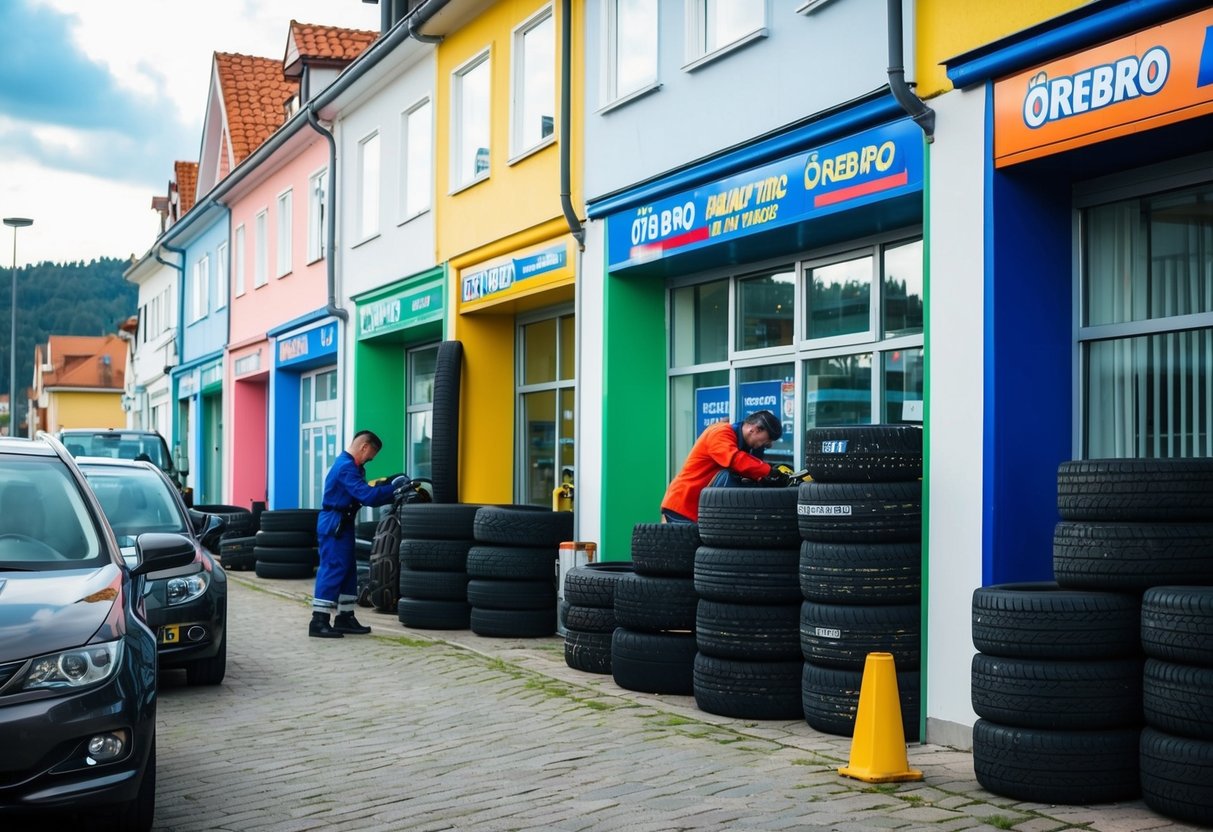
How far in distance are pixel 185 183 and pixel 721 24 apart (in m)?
31.4

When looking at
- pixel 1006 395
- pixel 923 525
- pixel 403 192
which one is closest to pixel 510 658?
pixel 923 525

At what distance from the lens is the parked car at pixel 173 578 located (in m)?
9.70

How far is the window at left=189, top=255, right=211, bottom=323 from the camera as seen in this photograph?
105ft

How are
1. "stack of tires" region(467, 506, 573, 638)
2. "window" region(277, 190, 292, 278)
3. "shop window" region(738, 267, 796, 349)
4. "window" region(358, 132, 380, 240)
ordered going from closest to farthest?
"shop window" region(738, 267, 796, 349), "stack of tires" region(467, 506, 573, 638), "window" region(358, 132, 380, 240), "window" region(277, 190, 292, 278)

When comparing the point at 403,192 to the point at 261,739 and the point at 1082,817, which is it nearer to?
the point at 261,739

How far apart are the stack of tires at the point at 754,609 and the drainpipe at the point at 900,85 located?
2286 millimetres

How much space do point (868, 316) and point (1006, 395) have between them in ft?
8.94

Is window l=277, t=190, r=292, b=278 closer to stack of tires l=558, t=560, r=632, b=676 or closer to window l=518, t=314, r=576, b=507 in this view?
window l=518, t=314, r=576, b=507

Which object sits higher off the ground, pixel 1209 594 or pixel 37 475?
pixel 37 475

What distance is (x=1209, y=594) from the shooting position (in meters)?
5.77

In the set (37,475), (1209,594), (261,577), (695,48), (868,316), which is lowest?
(261,577)

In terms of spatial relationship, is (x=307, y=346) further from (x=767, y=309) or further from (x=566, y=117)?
(x=767, y=309)

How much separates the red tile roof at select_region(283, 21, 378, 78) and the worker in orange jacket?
50.1 ft

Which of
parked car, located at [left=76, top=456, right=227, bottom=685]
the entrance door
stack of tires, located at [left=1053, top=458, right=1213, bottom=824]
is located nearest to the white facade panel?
stack of tires, located at [left=1053, top=458, right=1213, bottom=824]
